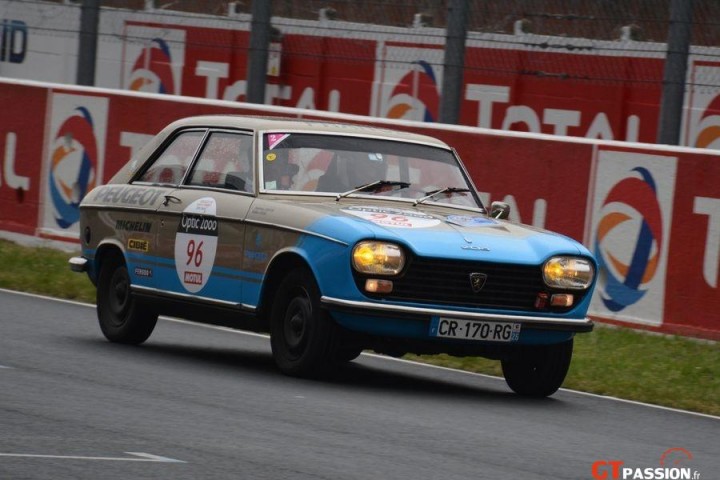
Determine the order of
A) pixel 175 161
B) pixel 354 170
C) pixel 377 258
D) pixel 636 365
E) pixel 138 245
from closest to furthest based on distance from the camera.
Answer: pixel 377 258 < pixel 354 170 < pixel 138 245 < pixel 175 161 < pixel 636 365

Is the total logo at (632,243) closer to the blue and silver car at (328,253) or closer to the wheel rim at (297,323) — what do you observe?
the blue and silver car at (328,253)

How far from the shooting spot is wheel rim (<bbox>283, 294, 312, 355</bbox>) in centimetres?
922

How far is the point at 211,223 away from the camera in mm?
10086

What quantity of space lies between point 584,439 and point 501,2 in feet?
31.2

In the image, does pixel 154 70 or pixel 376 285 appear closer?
pixel 376 285

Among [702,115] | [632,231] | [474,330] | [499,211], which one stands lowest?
[474,330]

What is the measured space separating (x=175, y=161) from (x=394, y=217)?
2.05 m

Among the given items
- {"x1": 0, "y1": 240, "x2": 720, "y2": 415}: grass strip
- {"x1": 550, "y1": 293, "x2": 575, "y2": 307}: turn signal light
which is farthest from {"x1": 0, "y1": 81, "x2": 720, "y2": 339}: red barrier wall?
{"x1": 550, "y1": 293, "x2": 575, "y2": 307}: turn signal light

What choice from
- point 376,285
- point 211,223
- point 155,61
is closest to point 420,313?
point 376,285

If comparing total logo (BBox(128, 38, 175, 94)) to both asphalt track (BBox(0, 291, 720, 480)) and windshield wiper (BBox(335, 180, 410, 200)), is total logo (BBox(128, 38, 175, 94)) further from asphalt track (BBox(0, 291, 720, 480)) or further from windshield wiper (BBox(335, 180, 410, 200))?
windshield wiper (BBox(335, 180, 410, 200))

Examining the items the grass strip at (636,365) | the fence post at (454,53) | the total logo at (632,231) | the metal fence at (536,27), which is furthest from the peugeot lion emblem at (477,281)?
the fence post at (454,53)

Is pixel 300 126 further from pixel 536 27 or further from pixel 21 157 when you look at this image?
pixel 21 157

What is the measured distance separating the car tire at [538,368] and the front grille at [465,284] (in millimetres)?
418

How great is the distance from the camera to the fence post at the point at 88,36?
58.4ft
